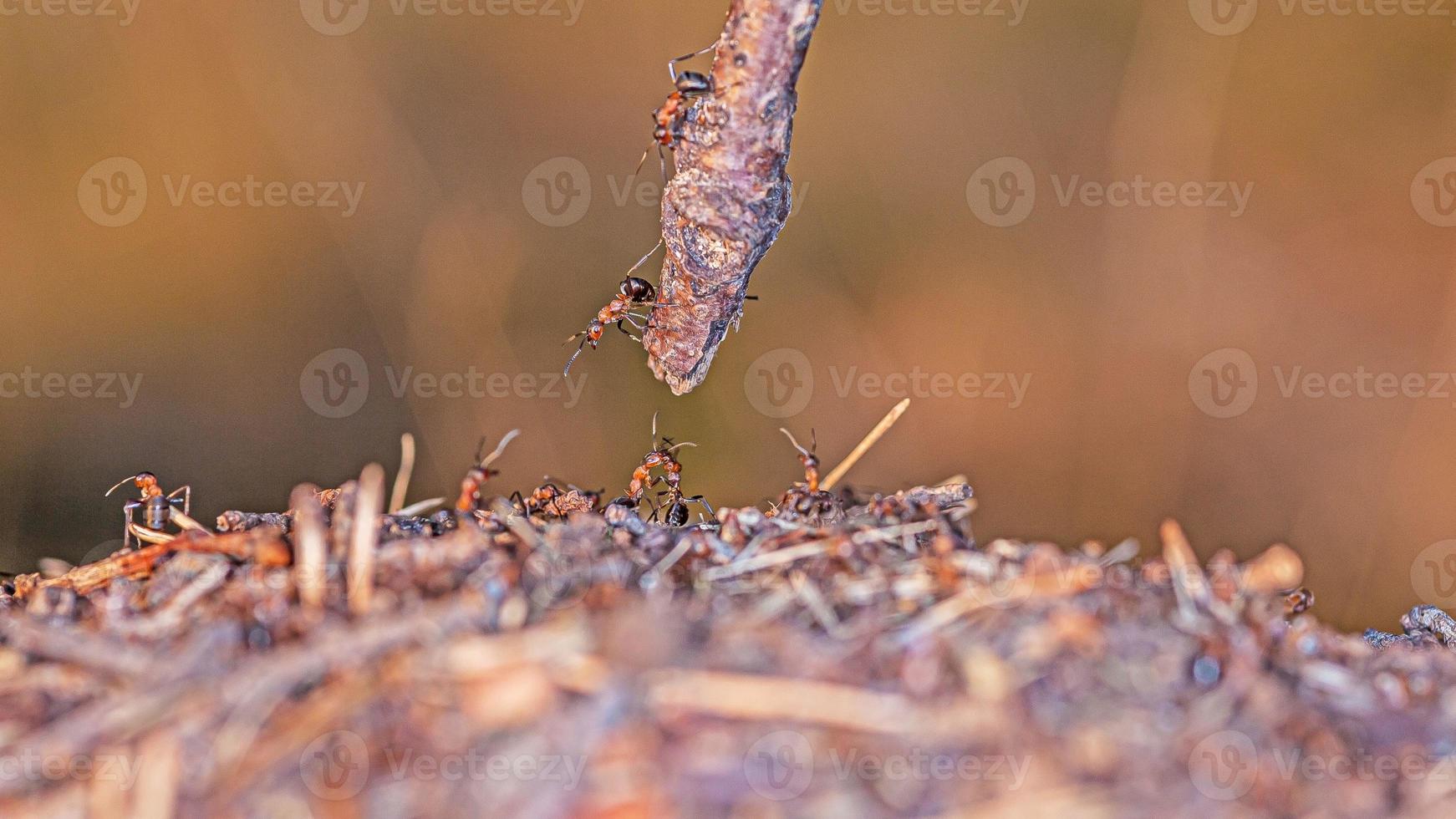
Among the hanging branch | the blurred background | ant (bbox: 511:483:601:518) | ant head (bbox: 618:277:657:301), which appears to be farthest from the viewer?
the blurred background

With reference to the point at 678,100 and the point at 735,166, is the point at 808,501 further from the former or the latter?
the point at 678,100

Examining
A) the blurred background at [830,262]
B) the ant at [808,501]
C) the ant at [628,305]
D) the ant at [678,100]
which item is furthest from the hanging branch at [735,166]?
the blurred background at [830,262]

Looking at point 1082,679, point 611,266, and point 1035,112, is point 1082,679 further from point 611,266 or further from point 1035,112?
point 1035,112

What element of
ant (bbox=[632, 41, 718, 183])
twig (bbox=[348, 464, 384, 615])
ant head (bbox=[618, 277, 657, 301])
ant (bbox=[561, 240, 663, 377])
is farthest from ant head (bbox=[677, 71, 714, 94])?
twig (bbox=[348, 464, 384, 615])

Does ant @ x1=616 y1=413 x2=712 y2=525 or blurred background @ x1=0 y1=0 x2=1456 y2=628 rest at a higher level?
blurred background @ x1=0 y1=0 x2=1456 y2=628

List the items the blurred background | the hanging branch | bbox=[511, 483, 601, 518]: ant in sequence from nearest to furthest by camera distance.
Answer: the hanging branch, bbox=[511, 483, 601, 518]: ant, the blurred background

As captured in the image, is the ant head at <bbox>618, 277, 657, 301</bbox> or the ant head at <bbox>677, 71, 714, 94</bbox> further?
the ant head at <bbox>618, 277, 657, 301</bbox>

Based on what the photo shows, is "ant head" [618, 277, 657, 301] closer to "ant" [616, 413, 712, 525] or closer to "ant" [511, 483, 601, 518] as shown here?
"ant" [616, 413, 712, 525]
